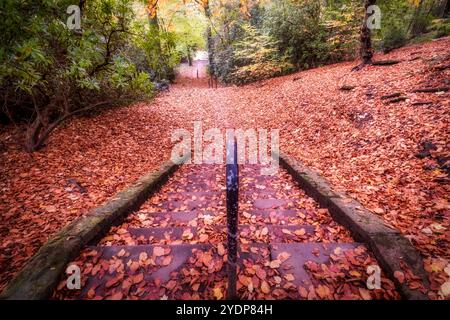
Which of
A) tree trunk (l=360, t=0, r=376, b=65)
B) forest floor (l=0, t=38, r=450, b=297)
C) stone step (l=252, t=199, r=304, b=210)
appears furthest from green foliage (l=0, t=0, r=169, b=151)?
tree trunk (l=360, t=0, r=376, b=65)

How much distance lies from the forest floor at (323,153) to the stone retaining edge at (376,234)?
0.51ft

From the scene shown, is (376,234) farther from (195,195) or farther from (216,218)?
(195,195)

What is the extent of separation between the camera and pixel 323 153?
5.34 metres

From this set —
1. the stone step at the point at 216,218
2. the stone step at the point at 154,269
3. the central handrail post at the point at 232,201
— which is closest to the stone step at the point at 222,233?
the stone step at the point at 216,218

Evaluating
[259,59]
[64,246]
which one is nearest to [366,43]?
[259,59]

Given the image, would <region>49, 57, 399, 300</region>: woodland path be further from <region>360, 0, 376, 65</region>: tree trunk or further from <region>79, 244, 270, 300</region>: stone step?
<region>360, 0, 376, 65</region>: tree trunk

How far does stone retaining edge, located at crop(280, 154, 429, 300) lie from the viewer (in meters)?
2.20

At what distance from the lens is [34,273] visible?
7.38 feet

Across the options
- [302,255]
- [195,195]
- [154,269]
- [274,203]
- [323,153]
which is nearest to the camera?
→ [154,269]

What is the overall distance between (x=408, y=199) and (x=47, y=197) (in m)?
5.15

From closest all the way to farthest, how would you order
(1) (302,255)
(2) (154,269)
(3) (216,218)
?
(2) (154,269), (1) (302,255), (3) (216,218)

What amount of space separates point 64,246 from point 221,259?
5.28ft
